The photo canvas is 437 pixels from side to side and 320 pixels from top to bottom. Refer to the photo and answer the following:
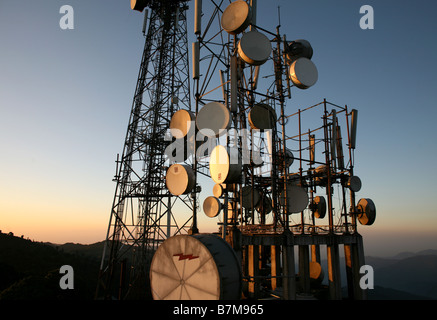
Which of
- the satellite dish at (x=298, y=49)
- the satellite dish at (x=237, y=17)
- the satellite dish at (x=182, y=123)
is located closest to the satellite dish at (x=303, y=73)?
the satellite dish at (x=298, y=49)

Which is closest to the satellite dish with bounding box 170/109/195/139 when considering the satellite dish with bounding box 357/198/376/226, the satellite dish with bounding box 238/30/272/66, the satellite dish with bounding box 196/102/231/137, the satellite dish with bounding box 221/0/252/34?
the satellite dish with bounding box 196/102/231/137

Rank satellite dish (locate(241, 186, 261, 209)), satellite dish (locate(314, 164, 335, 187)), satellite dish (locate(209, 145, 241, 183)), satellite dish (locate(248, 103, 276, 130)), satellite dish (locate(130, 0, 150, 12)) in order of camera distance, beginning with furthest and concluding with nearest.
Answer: satellite dish (locate(130, 0, 150, 12)), satellite dish (locate(314, 164, 335, 187)), satellite dish (locate(241, 186, 261, 209)), satellite dish (locate(248, 103, 276, 130)), satellite dish (locate(209, 145, 241, 183))

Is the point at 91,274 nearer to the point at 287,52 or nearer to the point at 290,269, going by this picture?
the point at 290,269

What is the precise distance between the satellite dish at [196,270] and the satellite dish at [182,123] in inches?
291

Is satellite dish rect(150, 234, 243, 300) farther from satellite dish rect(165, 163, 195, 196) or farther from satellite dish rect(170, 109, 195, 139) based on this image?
satellite dish rect(170, 109, 195, 139)

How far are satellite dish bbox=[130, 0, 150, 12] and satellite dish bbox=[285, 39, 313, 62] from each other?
23.1 m

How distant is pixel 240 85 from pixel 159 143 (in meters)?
14.2

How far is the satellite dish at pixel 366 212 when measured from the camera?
2333 centimetres

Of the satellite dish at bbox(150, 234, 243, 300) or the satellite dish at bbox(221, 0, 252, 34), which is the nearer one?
the satellite dish at bbox(150, 234, 243, 300)

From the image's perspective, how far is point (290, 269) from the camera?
692 inches

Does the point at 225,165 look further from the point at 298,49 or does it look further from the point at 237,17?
the point at 298,49

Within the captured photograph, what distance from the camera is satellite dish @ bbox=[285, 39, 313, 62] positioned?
2388cm
